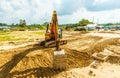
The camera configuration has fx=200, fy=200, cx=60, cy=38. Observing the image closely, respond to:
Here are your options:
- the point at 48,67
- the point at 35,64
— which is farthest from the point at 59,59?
the point at 35,64

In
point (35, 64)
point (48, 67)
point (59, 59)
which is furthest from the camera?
point (35, 64)

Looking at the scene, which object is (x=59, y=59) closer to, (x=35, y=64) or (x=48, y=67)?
(x=48, y=67)

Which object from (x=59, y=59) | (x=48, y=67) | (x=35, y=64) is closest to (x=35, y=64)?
(x=35, y=64)

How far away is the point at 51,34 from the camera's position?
21172 mm

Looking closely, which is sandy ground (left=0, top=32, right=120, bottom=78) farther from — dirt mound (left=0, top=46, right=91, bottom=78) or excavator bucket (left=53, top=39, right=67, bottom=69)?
excavator bucket (left=53, top=39, right=67, bottom=69)

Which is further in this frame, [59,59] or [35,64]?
[35,64]

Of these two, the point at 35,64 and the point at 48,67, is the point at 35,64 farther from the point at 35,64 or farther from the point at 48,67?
the point at 48,67

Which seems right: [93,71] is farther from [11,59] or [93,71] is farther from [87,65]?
[11,59]

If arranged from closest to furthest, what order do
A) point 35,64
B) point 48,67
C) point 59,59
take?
point 59,59 < point 48,67 < point 35,64

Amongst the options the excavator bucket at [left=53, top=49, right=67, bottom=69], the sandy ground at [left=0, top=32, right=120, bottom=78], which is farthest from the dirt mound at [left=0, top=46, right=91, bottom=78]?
the excavator bucket at [left=53, top=49, right=67, bottom=69]

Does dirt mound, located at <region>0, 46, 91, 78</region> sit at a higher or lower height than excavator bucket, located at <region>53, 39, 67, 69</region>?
lower

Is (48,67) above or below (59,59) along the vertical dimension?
below

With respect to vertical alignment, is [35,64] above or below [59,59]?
below

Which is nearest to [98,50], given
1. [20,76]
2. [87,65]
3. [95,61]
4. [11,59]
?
[95,61]
